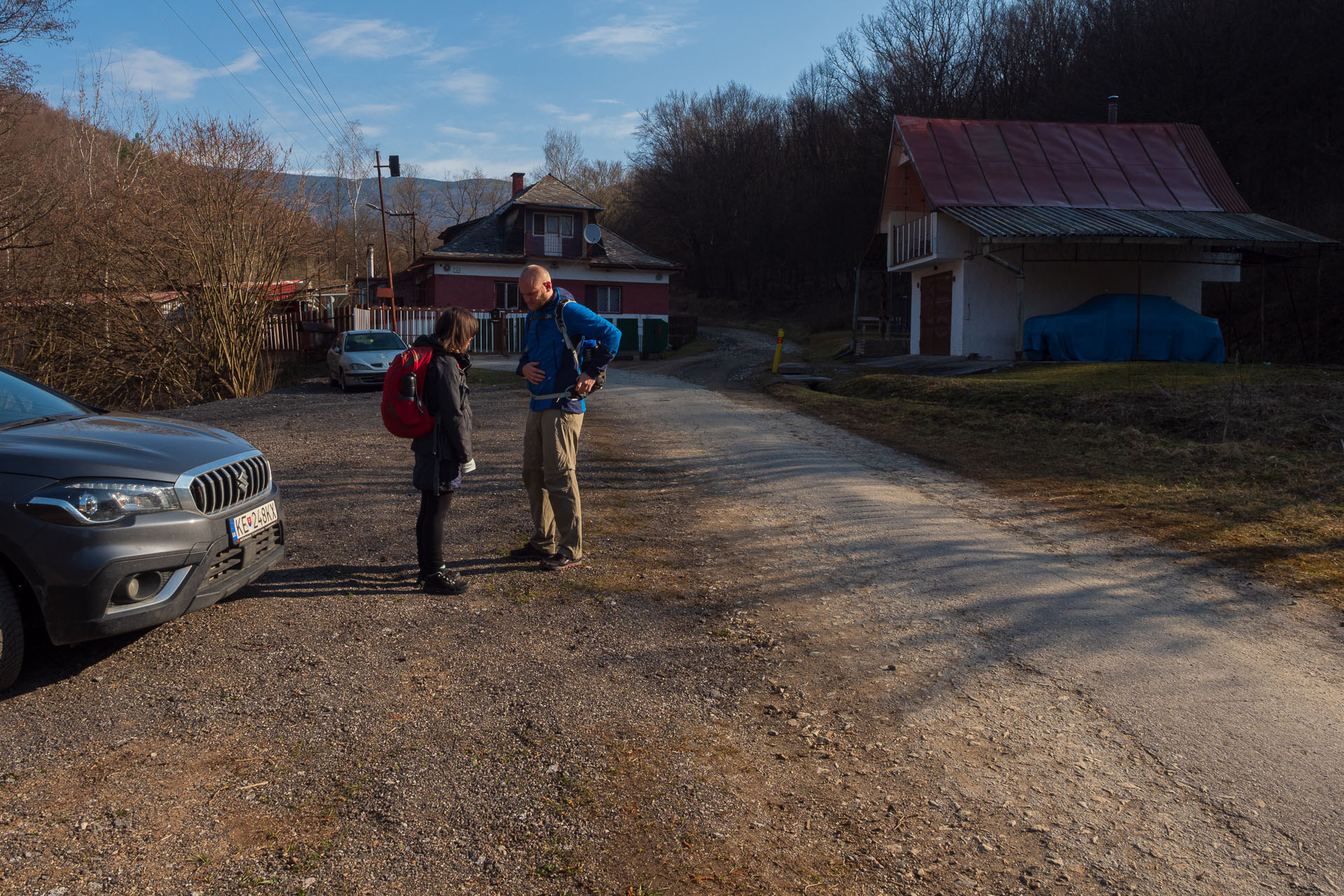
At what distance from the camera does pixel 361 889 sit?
7.84 feet

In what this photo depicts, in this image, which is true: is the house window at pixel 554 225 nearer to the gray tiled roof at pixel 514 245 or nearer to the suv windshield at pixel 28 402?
the gray tiled roof at pixel 514 245

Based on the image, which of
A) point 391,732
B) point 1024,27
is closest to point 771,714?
point 391,732

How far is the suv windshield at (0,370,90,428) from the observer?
14.6 ft

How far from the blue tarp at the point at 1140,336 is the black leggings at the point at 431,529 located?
19442 mm

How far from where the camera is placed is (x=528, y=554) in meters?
5.62

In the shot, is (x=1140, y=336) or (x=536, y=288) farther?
(x=1140, y=336)

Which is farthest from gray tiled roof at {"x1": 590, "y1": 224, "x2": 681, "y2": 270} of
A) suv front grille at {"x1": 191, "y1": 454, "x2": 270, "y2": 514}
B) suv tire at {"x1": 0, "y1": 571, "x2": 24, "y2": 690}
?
suv tire at {"x1": 0, "y1": 571, "x2": 24, "y2": 690}

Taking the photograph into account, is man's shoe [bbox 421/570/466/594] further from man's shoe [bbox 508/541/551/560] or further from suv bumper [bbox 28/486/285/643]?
suv bumper [bbox 28/486/285/643]

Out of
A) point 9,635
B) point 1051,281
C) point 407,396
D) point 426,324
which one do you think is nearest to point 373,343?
point 426,324

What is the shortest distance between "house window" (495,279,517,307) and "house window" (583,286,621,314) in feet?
10.4

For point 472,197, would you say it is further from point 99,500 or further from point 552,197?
point 99,500

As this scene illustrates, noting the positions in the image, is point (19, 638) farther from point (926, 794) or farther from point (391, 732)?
point (926, 794)

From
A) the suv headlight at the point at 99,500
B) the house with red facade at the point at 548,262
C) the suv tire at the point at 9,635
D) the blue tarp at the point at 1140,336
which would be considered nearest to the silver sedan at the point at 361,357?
the house with red facade at the point at 548,262

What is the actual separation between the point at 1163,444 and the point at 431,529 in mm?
8668
